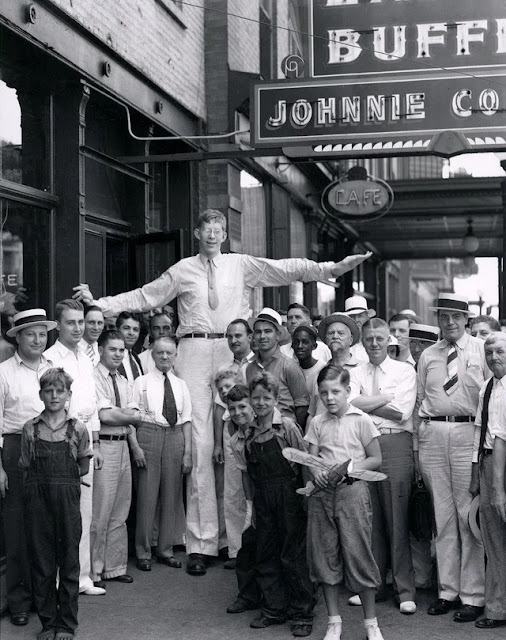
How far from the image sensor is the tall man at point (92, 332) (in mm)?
7102

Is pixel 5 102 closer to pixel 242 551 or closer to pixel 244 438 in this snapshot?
pixel 244 438

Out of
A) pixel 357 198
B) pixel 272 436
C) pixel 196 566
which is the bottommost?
pixel 196 566

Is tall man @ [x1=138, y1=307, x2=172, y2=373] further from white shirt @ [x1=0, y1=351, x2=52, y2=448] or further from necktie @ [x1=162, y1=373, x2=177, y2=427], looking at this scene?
white shirt @ [x1=0, y1=351, x2=52, y2=448]

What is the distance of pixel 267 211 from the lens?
13.9m

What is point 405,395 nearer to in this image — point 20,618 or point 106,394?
point 106,394

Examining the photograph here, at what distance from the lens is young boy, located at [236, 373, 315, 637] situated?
6.06 metres

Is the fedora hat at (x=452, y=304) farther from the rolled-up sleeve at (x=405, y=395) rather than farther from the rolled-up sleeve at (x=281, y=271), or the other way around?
the rolled-up sleeve at (x=281, y=271)

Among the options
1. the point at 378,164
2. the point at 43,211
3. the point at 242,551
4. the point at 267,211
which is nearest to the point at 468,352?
the point at 242,551

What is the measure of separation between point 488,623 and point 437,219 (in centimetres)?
1668

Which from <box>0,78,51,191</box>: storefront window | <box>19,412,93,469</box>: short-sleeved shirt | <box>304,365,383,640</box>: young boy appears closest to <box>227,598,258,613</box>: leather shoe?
<box>304,365,383,640</box>: young boy

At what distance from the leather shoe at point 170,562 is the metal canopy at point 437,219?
1102cm

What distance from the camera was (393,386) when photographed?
6.54 meters

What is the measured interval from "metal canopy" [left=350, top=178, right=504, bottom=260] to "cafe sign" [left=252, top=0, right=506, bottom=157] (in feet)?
21.9

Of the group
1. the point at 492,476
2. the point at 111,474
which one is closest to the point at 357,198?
the point at 111,474
